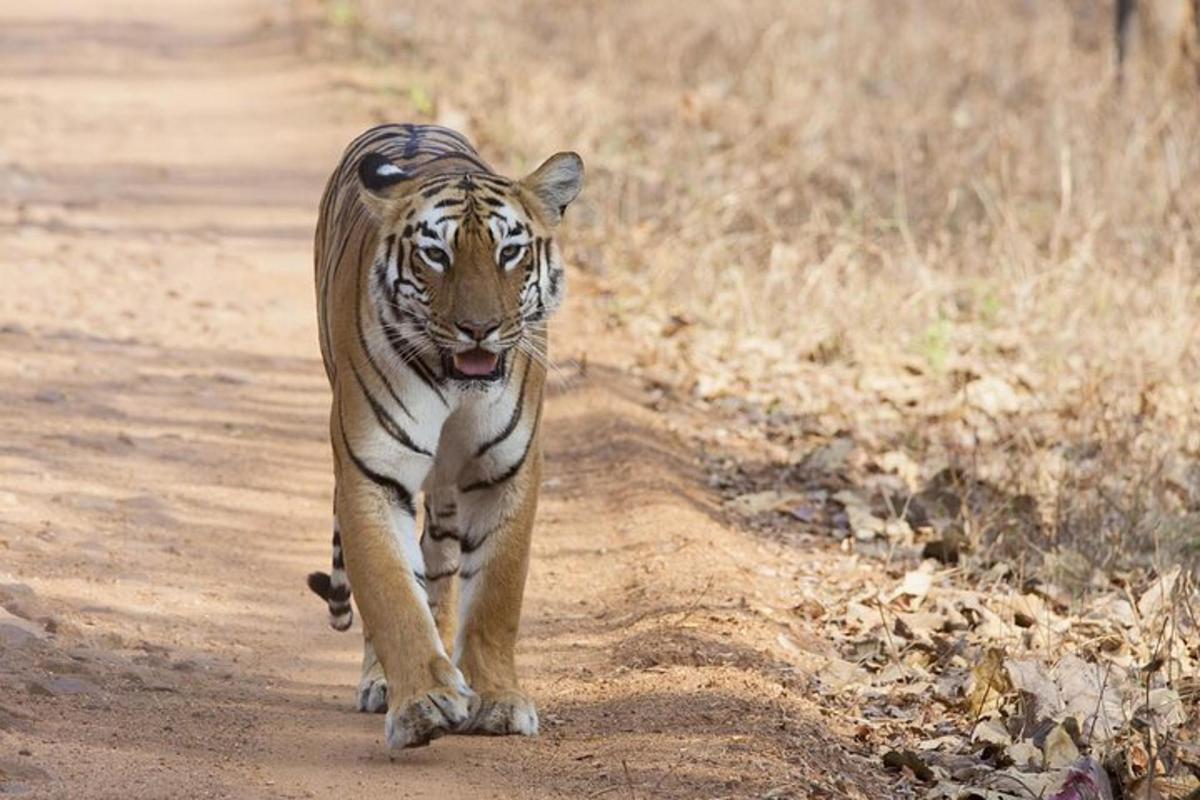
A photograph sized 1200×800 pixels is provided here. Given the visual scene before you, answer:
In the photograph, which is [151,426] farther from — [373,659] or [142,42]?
[142,42]

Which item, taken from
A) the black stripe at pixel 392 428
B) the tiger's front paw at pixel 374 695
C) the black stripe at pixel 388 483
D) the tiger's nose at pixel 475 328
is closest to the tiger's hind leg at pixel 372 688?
the tiger's front paw at pixel 374 695

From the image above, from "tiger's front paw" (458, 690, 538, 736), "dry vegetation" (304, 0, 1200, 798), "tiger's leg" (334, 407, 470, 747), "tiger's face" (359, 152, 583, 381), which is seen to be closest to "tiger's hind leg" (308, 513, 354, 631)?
"tiger's leg" (334, 407, 470, 747)

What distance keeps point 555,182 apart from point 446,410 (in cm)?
66

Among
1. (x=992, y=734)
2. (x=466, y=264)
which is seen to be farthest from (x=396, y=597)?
(x=992, y=734)

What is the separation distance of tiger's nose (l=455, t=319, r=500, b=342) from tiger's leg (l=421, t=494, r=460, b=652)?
2.96 feet

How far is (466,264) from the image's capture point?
4516mm

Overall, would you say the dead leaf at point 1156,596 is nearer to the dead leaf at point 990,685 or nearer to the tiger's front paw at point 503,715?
the dead leaf at point 990,685

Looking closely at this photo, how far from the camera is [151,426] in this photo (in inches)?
294

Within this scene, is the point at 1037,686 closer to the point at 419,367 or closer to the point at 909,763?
the point at 909,763

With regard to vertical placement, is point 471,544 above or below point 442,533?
above

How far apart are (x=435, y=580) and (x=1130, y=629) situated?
1.93m

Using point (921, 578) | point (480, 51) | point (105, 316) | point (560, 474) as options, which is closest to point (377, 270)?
point (921, 578)

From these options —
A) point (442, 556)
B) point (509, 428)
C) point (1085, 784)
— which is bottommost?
point (442, 556)

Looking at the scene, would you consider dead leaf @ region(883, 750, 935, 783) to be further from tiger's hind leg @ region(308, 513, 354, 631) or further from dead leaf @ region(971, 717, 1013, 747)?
tiger's hind leg @ region(308, 513, 354, 631)
